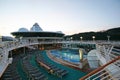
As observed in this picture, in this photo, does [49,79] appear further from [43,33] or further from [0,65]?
[43,33]

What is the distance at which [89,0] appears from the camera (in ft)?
70.4

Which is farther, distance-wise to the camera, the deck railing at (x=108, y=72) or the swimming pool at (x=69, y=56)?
the swimming pool at (x=69, y=56)

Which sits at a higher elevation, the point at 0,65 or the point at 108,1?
the point at 108,1

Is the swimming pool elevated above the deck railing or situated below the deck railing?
below

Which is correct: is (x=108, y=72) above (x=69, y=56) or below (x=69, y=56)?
above

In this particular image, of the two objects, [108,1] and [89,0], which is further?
[89,0]

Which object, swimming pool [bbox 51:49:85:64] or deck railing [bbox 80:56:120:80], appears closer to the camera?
deck railing [bbox 80:56:120:80]

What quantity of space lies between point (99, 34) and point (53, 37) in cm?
2801

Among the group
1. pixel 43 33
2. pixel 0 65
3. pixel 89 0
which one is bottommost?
pixel 0 65

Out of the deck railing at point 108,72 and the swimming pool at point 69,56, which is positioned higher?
the deck railing at point 108,72

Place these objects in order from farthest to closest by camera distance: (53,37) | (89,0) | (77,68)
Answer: (53,37)
(89,0)
(77,68)

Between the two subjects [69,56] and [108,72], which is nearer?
[108,72]

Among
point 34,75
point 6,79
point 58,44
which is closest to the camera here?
point 6,79

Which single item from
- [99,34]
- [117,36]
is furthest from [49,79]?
[99,34]
